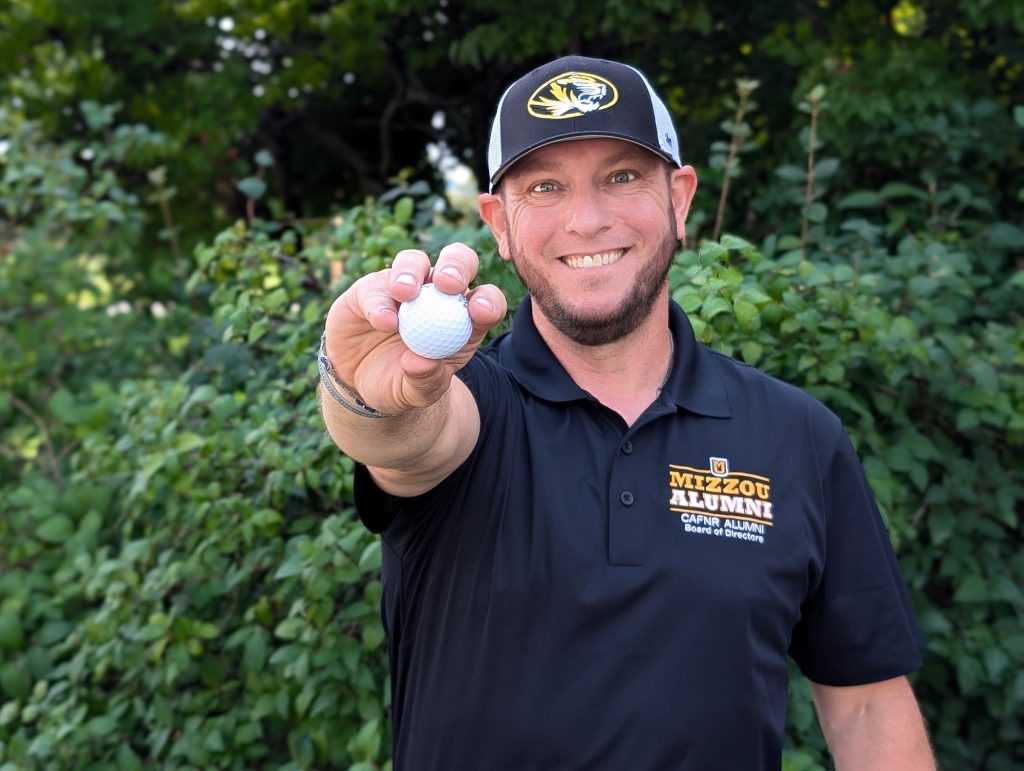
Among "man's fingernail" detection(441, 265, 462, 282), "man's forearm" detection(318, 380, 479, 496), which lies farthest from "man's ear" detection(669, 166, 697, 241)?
"man's fingernail" detection(441, 265, 462, 282)

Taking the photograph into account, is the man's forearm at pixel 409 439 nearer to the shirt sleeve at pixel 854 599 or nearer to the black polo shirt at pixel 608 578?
the black polo shirt at pixel 608 578

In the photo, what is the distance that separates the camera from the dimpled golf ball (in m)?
1.49

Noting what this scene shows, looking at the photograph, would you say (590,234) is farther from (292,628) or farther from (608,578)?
(292,628)

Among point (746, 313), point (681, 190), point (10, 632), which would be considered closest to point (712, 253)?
point (746, 313)

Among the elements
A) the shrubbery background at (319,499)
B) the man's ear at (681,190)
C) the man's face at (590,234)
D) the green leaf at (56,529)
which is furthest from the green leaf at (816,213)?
the green leaf at (56,529)

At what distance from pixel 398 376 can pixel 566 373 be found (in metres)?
0.51

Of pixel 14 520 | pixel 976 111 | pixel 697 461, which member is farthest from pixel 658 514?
pixel 976 111

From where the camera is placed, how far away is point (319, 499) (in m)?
3.39

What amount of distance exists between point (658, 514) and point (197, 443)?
5.99 ft

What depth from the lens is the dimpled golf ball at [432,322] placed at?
1.49 meters

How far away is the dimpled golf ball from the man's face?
1.75ft

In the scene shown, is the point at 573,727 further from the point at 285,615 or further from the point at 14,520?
the point at 14,520

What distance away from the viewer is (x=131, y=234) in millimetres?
5586

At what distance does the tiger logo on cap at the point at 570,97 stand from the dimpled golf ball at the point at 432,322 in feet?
2.01
